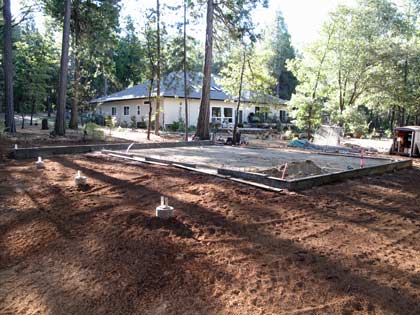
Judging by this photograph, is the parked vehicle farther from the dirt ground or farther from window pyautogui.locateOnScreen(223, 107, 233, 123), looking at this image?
window pyautogui.locateOnScreen(223, 107, 233, 123)

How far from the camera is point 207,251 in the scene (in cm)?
337

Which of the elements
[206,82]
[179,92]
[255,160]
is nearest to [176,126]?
[179,92]

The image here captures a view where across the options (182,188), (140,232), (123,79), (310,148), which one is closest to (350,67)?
(310,148)

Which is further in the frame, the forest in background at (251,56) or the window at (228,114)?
the window at (228,114)

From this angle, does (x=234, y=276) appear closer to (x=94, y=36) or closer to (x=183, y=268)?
(x=183, y=268)

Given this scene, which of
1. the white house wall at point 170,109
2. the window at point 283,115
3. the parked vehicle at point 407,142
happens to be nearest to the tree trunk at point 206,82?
the white house wall at point 170,109

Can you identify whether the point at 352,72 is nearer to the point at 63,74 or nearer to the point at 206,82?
the point at 206,82

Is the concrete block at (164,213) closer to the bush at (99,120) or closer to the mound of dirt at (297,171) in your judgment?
the mound of dirt at (297,171)

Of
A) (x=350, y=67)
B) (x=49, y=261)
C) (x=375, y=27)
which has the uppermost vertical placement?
(x=375, y=27)

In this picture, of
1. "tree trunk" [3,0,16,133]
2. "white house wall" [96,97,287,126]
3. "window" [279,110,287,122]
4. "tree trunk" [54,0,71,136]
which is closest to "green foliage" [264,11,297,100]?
"window" [279,110,287,122]

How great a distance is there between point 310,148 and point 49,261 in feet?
41.3

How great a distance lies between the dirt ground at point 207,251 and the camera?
2.60 meters

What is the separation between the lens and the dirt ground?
2.60m

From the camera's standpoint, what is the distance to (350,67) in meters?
21.7
